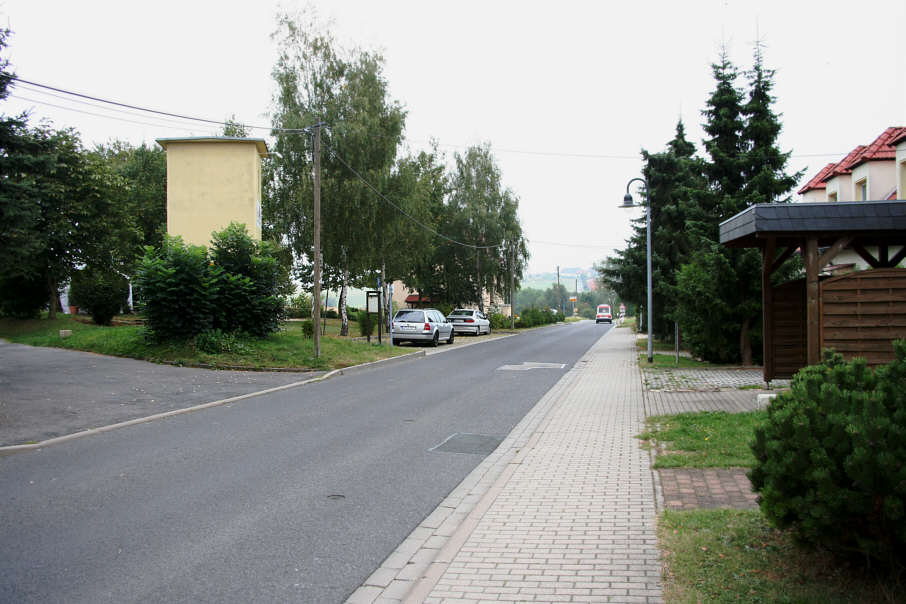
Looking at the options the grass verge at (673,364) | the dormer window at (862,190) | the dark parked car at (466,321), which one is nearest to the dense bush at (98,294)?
the dark parked car at (466,321)

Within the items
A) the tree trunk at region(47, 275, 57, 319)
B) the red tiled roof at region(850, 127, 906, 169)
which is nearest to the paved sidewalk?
the red tiled roof at region(850, 127, 906, 169)

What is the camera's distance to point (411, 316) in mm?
29828

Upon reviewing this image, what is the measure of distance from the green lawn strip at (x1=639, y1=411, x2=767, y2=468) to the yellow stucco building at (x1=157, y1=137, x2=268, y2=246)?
66.7 ft

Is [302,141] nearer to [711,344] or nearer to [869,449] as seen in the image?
[711,344]

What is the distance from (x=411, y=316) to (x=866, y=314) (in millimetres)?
21661

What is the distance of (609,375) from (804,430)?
551 inches

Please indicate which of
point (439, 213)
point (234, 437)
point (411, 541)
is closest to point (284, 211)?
point (439, 213)

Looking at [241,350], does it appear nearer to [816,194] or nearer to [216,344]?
[216,344]

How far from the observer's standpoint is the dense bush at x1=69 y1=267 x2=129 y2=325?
30.1 m

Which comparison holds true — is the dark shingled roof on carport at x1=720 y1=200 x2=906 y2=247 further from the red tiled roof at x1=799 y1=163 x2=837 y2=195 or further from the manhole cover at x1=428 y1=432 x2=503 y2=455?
the red tiled roof at x1=799 y1=163 x2=837 y2=195

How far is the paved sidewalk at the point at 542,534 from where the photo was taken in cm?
399

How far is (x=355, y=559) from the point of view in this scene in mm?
4570

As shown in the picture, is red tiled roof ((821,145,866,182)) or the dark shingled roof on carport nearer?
the dark shingled roof on carport

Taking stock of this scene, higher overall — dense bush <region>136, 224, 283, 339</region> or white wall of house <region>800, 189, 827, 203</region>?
white wall of house <region>800, 189, 827, 203</region>
